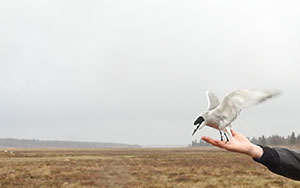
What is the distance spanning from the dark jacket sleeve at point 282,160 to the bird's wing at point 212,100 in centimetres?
47

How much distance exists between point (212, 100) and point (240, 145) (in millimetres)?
364

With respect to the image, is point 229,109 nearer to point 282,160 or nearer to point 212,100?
point 212,100

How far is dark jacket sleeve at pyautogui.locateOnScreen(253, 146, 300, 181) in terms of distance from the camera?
2160 mm

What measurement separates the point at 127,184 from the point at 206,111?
63.3ft

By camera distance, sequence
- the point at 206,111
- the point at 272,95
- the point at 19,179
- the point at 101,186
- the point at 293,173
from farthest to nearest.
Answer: the point at 19,179 < the point at 101,186 < the point at 293,173 < the point at 206,111 < the point at 272,95

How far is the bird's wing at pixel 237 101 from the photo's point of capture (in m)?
1.80

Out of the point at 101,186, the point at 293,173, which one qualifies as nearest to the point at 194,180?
the point at 101,186

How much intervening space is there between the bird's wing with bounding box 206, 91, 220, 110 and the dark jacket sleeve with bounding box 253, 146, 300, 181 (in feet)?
1.54

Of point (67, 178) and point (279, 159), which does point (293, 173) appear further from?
point (67, 178)

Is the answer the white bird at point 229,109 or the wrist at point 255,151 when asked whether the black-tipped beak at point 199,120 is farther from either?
the wrist at point 255,151

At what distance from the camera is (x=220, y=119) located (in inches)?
72.8

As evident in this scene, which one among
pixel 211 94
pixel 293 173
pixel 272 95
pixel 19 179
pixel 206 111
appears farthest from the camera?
pixel 19 179

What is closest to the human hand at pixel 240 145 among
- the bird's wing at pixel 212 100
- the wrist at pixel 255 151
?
the wrist at pixel 255 151

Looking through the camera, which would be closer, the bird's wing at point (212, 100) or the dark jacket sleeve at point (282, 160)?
the bird's wing at point (212, 100)
